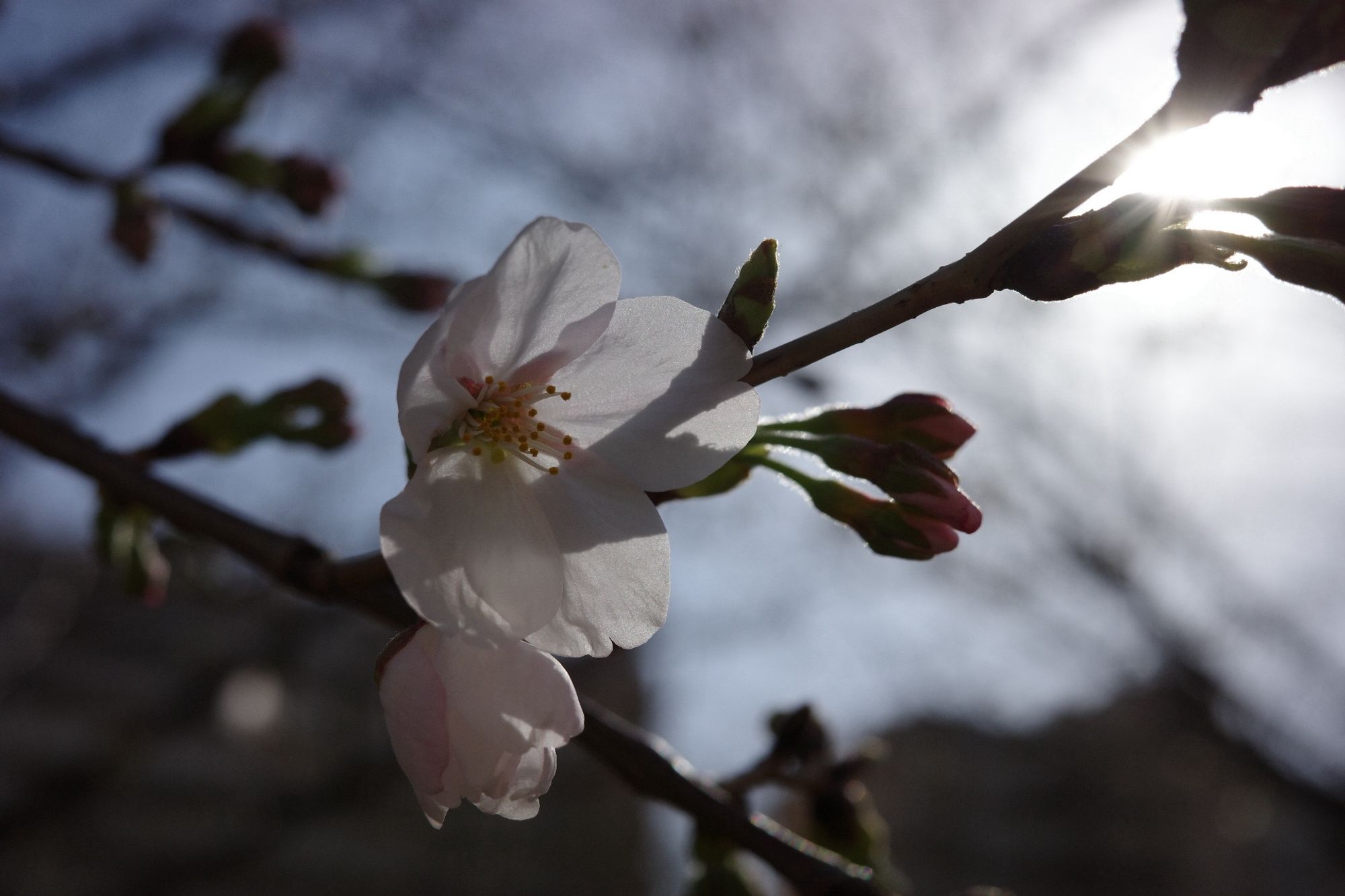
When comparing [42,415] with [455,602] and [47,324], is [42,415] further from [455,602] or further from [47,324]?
[47,324]

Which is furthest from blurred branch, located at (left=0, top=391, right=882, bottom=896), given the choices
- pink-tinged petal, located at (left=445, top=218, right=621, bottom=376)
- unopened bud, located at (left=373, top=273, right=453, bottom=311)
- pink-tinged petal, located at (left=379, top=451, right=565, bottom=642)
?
unopened bud, located at (left=373, top=273, right=453, bottom=311)

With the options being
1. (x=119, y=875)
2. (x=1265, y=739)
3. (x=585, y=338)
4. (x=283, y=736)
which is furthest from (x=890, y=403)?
(x=283, y=736)

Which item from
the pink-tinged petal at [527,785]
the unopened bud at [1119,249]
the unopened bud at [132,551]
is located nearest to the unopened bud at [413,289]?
the unopened bud at [132,551]

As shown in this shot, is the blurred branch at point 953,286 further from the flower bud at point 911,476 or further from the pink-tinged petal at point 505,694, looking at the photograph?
the pink-tinged petal at point 505,694

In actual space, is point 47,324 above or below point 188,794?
above

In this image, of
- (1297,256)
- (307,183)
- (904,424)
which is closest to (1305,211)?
(1297,256)
